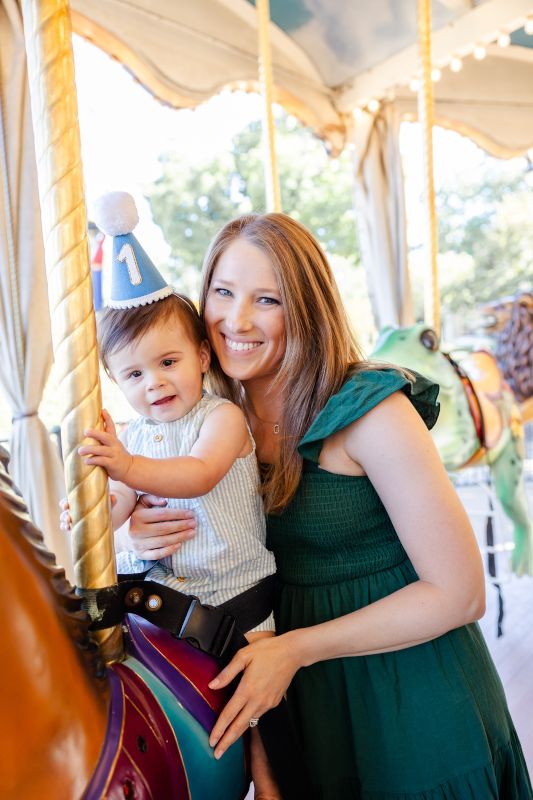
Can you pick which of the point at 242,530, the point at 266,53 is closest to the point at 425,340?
the point at 266,53

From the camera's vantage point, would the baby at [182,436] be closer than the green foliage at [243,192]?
Yes

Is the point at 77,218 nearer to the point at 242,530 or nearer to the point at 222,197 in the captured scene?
the point at 242,530

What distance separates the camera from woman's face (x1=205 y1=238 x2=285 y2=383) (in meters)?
1.11

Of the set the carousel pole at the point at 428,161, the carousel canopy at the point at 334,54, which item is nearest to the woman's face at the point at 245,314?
the carousel pole at the point at 428,161

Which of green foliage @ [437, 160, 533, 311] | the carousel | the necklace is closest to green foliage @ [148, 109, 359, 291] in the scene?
green foliage @ [437, 160, 533, 311]

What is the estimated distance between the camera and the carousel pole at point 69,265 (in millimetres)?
790

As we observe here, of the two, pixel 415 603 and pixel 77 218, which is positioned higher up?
pixel 77 218

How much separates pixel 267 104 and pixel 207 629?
2.65m

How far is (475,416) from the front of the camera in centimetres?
322

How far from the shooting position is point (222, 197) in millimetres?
8906

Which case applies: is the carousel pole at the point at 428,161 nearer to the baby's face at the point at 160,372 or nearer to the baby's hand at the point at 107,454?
Answer: the baby's face at the point at 160,372

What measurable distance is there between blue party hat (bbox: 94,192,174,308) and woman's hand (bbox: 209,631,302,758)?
1.67ft

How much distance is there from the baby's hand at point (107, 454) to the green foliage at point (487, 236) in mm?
10350

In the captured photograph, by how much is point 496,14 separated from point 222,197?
546 centimetres
